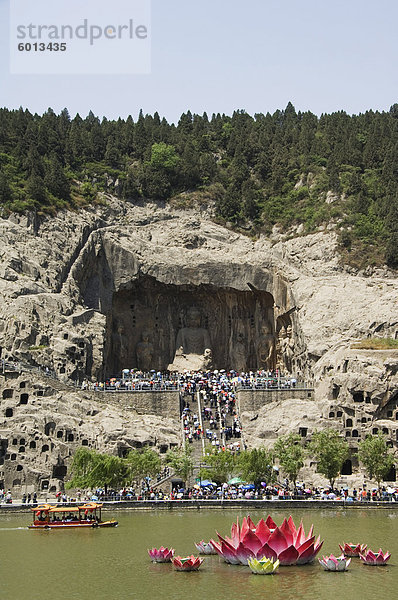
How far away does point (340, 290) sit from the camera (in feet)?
286

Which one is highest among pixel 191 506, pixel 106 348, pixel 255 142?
pixel 255 142

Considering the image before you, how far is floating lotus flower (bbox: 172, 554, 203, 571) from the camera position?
3416 cm

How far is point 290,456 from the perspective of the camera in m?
65.2

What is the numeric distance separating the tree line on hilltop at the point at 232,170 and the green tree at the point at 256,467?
122 feet

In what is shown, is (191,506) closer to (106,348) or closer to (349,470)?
(349,470)

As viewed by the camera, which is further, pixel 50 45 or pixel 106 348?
pixel 106 348

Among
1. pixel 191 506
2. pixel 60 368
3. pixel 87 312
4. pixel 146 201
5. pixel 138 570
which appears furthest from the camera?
pixel 146 201

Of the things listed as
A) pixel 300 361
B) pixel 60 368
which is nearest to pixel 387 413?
pixel 300 361

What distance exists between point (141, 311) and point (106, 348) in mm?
10743

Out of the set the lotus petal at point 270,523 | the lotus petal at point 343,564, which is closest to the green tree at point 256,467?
the lotus petal at point 343,564

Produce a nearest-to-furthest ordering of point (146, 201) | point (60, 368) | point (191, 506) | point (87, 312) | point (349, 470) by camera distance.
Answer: point (191, 506) → point (349, 470) → point (60, 368) → point (87, 312) → point (146, 201)

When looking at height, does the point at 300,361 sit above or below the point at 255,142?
below

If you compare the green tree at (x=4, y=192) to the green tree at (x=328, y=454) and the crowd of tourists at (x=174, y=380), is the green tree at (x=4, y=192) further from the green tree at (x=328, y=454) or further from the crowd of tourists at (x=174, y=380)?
the green tree at (x=328, y=454)

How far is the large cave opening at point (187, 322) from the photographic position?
313 feet
